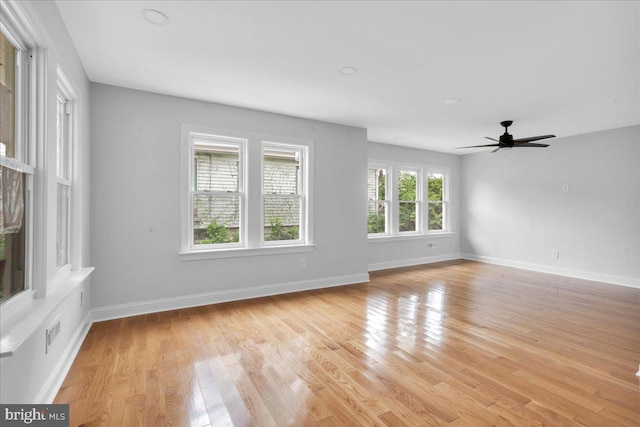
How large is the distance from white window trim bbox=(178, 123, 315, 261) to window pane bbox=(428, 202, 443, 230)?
386 cm

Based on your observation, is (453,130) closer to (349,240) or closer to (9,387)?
(349,240)

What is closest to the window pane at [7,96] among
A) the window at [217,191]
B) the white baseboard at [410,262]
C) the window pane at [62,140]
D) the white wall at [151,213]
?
the window pane at [62,140]

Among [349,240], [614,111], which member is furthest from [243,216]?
[614,111]

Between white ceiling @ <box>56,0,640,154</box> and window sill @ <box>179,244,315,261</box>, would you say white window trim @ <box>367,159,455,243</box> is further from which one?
white ceiling @ <box>56,0,640,154</box>

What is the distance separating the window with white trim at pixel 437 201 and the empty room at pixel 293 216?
1593mm

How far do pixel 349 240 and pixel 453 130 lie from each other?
2.67m

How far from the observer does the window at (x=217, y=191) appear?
13.2 feet

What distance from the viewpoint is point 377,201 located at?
255 inches

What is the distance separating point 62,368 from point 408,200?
631 centimetres

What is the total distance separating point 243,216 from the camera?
14.1ft

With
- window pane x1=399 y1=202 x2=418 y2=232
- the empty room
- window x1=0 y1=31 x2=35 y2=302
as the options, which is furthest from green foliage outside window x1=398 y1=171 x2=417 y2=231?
window x1=0 y1=31 x2=35 y2=302

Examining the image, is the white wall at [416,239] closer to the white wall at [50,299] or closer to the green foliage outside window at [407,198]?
the green foliage outside window at [407,198]

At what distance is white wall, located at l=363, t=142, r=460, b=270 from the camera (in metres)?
6.46

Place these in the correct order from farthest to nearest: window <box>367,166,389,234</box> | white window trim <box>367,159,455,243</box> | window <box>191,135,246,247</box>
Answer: white window trim <box>367,159,455,243</box> → window <box>367,166,389,234</box> → window <box>191,135,246,247</box>
